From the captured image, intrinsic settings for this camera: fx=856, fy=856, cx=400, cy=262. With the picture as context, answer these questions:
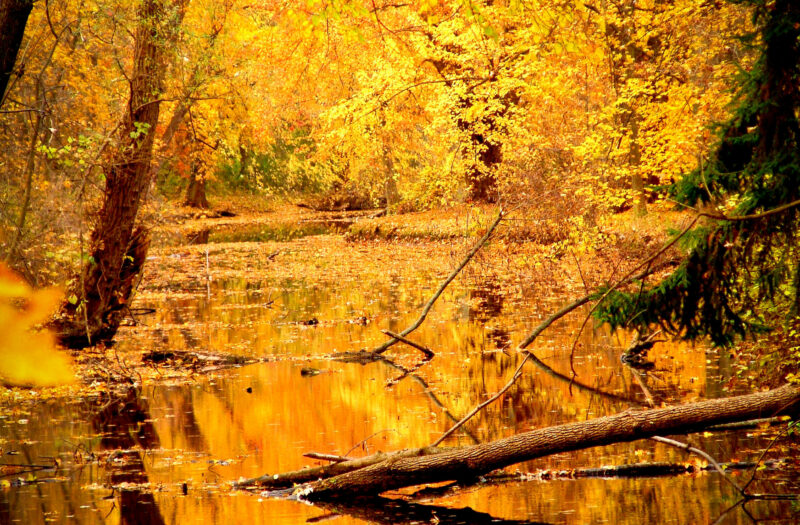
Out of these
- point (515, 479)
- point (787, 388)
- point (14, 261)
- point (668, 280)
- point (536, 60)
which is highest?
point (536, 60)

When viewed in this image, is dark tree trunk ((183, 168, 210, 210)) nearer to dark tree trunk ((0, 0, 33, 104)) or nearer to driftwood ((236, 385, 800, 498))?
dark tree trunk ((0, 0, 33, 104))

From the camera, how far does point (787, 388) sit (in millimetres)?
6785

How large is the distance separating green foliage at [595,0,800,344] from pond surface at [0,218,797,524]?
146 cm

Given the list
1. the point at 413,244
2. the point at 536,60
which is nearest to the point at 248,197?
the point at 413,244

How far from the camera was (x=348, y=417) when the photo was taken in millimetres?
9508

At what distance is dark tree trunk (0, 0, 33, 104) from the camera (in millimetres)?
6805

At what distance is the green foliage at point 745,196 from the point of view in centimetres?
582

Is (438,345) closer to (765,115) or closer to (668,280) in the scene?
(668,280)

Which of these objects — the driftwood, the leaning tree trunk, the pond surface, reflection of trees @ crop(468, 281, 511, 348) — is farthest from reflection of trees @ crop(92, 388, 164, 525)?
reflection of trees @ crop(468, 281, 511, 348)

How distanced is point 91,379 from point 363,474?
6.34 meters

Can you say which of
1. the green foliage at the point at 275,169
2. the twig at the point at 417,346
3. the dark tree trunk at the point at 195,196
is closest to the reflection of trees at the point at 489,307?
the twig at the point at 417,346

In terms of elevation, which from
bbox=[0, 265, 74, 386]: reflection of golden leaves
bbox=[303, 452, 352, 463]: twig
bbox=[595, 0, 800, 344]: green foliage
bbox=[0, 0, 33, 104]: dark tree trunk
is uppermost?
bbox=[0, 0, 33, 104]: dark tree trunk

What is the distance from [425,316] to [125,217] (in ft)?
15.9

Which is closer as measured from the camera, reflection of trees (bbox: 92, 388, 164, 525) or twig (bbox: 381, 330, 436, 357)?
reflection of trees (bbox: 92, 388, 164, 525)
